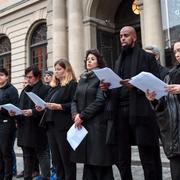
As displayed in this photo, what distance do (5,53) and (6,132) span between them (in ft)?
50.0

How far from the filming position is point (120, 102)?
4.18m

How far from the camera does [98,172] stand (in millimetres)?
4129

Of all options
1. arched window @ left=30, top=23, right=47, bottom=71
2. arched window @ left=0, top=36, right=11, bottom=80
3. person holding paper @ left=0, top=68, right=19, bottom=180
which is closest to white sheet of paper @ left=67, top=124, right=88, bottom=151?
person holding paper @ left=0, top=68, right=19, bottom=180

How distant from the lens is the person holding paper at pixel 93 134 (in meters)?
4.06

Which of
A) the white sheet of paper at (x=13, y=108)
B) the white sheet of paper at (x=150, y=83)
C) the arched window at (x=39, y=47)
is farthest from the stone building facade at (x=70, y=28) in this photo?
the white sheet of paper at (x=150, y=83)

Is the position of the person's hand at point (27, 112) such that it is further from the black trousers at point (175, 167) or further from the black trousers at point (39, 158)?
the black trousers at point (175, 167)

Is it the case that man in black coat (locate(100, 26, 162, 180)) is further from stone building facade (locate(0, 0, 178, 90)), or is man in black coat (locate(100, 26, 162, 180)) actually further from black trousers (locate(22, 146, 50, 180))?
stone building facade (locate(0, 0, 178, 90))

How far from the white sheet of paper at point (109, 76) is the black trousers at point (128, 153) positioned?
1.23 feet

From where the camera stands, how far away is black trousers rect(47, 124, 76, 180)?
4.63m

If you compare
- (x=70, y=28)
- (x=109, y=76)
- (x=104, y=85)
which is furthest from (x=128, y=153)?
(x=70, y=28)

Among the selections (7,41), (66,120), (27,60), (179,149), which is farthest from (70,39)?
(179,149)

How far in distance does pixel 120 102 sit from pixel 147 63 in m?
0.56

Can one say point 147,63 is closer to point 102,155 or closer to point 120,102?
point 120,102

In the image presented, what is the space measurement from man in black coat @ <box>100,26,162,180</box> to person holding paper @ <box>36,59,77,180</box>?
2.66 feet
